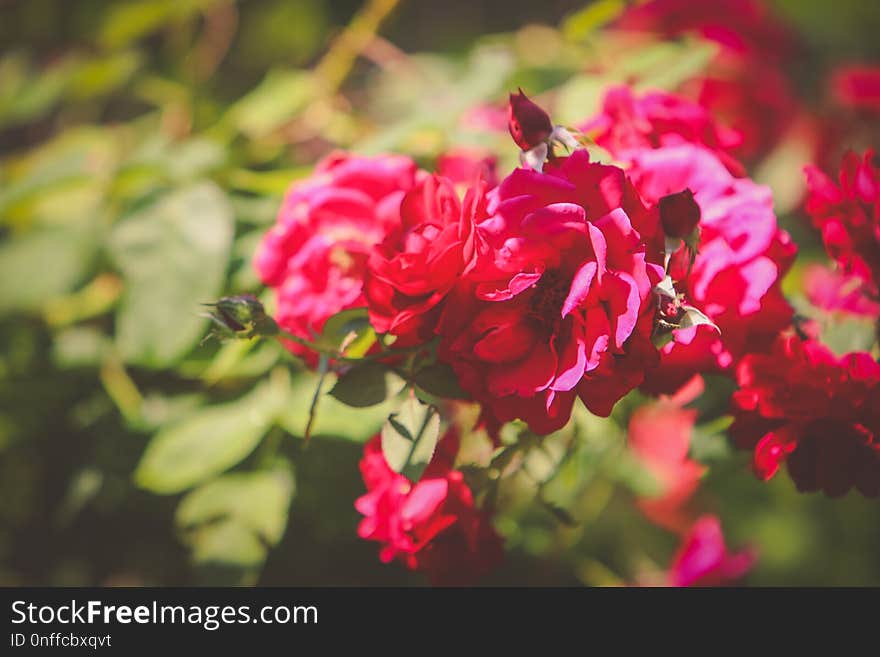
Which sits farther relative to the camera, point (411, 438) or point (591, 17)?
point (591, 17)

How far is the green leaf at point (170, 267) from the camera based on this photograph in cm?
65

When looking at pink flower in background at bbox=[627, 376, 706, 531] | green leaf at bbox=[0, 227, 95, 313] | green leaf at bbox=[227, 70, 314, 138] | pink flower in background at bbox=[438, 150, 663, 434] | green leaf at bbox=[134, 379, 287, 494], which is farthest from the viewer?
pink flower in background at bbox=[627, 376, 706, 531]

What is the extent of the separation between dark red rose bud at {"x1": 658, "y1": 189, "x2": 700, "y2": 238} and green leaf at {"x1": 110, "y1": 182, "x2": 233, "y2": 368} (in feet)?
1.37

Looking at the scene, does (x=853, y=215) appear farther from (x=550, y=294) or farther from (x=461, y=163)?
(x=461, y=163)

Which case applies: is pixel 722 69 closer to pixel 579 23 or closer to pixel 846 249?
pixel 579 23

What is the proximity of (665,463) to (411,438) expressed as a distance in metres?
0.74

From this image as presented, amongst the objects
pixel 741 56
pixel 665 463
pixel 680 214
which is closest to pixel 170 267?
pixel 680 214

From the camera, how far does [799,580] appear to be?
51.2 inches

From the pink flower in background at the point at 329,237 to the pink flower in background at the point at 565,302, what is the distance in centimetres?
13

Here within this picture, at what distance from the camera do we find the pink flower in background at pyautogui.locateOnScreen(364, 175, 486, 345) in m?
0.41

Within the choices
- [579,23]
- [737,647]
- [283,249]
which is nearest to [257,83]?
[579,23]

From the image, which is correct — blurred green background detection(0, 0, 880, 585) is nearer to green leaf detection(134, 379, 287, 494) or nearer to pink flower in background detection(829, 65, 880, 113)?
green leaf detection(134, 379, 287, 494)

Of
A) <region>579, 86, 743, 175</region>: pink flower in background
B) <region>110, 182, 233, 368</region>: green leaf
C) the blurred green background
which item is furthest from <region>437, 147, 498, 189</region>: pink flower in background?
<region>110, 182, 233, 368</region>: green leaf

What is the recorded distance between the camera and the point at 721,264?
456 millimetres
